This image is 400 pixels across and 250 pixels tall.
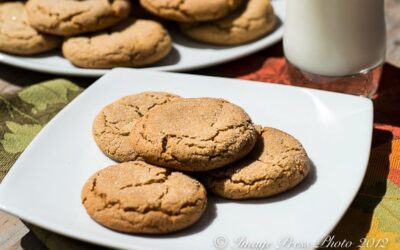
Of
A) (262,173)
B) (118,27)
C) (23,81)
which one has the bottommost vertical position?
(23,81)

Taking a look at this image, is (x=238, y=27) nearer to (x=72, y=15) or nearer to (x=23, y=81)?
(x=72, y=15)

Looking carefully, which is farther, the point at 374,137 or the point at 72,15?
the point at 72,15

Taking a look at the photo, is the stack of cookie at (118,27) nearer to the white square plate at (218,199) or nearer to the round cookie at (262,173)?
the white square plate at (218,199)

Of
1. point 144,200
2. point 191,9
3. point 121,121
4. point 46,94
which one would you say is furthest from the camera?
point 191,9

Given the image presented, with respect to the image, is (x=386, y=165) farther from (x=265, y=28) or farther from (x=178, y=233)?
(x=265, y=28)

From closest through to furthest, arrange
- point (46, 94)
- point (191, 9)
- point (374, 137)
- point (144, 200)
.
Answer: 1. point (144, 200)
2. point (374, 137)
3. point (46, 94)
4. point (191, 9)

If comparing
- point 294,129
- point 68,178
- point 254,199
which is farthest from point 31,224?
point 294,129

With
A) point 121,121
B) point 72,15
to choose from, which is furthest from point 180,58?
point 121,121
